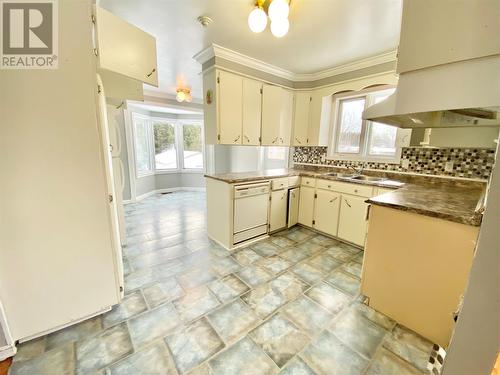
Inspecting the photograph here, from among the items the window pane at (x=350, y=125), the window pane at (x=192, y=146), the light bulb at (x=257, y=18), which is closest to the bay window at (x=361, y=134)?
the window pane at (x=350, y=125)

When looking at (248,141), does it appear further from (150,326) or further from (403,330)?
(403,330)

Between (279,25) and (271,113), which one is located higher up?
(279,25)

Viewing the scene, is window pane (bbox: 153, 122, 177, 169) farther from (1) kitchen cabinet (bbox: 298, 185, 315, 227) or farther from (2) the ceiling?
(1) kitchen cabinet (bbox: 298, 185, 315, 227)

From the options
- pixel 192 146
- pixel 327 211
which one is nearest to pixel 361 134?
pixel 327 211

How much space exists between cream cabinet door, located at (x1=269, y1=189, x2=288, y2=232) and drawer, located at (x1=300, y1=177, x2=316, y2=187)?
13.6 inches

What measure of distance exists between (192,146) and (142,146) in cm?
136

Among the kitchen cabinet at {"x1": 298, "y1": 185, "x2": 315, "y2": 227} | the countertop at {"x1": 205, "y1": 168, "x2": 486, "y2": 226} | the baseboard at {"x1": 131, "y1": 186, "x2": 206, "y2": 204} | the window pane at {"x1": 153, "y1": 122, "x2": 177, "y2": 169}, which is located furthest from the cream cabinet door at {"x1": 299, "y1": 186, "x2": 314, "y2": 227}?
the window pane at {"x1": 153, "y1": 122, "x2": 177, "y2": 169}

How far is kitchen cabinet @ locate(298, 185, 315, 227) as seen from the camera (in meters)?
3.25

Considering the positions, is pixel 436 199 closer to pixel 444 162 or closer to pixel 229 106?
pixel 444 162

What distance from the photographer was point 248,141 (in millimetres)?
3078

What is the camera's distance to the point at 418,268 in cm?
150

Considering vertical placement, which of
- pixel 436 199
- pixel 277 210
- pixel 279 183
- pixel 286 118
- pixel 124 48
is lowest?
pixel 277 210

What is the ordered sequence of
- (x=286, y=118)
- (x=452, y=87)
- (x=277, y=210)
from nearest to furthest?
(x=452, y=87) < (x=277, y=210) < (x=286, y=118)

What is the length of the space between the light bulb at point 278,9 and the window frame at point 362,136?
196cm
